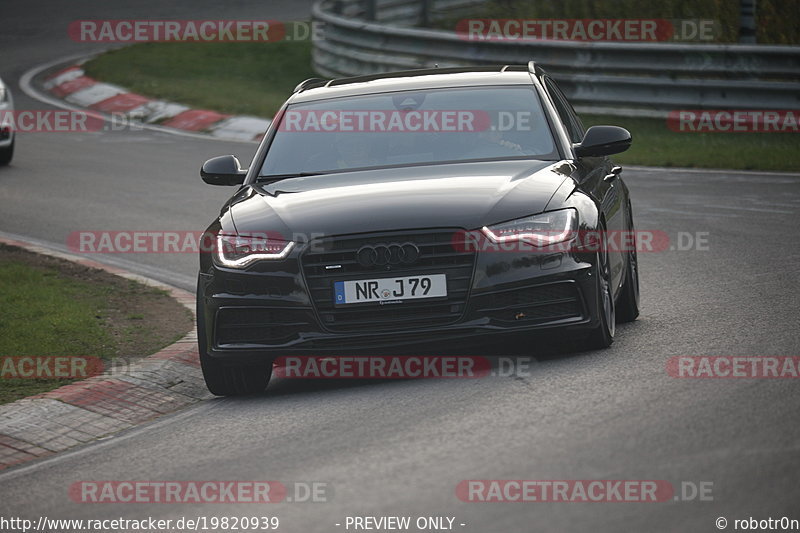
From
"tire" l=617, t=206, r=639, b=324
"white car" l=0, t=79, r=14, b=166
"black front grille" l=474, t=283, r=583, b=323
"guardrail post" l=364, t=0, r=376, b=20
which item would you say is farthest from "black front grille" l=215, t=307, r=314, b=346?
"guardrail post" l=364, t=0, r=376, b=20

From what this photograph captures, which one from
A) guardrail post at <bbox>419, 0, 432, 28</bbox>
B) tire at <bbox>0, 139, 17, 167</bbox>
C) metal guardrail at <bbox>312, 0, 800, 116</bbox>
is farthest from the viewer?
guardrail post at <bbox>419, 0, 432, 28</bbox>

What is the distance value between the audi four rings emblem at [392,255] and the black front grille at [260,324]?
1.45 feet

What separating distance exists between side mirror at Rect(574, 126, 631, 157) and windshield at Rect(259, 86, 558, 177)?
190 millimetres

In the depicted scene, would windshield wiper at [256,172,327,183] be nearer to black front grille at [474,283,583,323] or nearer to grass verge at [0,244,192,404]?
grass verge at [0,244,192,404]

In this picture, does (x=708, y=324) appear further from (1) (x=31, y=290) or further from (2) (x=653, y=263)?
(1) (x=31, y=290)

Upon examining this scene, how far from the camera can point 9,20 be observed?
109 ft

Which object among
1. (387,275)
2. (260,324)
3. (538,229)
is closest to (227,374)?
(260,324)

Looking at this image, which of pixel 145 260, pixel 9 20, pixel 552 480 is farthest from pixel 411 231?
pixel 9 20

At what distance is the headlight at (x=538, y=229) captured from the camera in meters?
7.03

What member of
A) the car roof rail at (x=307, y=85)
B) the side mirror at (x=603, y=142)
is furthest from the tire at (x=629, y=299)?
the car roof rail at (x=307, y=85)

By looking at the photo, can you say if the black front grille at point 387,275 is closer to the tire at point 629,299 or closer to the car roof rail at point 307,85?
the tire at point 629,299

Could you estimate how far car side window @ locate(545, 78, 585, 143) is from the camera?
8859mm

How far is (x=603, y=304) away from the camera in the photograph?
736 cm

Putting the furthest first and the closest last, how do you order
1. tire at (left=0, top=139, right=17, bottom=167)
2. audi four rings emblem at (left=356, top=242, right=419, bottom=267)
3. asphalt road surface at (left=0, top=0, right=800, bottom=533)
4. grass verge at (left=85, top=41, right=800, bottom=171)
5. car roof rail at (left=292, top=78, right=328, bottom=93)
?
tire at (left=0, top=139, right=17, bottom=167), grass verge at (left=85, top=41, right=800, bottom=171), car roof rail at (left=292, top=78, right=328, bottom=93), audi four rings emblem at (left=356, top=242, right=419, bottom=267), asphalt road surface at (left=0, top=0, right=800, bottom=533)
